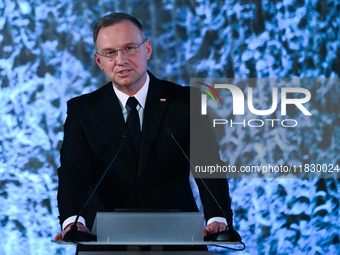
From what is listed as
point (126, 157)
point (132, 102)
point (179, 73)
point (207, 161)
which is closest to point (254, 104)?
point (179, 73)

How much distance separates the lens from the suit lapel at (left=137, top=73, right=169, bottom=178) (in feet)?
6.93

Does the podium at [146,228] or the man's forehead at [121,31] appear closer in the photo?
the podium at [146,228]

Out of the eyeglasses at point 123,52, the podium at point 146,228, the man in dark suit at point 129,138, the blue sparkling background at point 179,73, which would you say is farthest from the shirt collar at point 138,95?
the podium at point 146,228

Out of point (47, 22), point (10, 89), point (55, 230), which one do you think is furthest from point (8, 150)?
point (47, 22)

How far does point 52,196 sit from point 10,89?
2.50ft

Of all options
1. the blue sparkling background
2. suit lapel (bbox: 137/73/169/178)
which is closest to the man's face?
suit lapel (bbox: 137/73/169/178)

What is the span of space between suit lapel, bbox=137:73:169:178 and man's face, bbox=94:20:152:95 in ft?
0.37

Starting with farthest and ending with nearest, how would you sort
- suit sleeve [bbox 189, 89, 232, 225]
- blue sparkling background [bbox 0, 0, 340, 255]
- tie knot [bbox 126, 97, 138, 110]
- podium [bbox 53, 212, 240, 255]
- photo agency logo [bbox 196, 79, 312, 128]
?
photo agency logo [bbox 196, 79, 312, 128] → blue sparkling background [bbox 0, 0, 340, 255] → tie knot [bbox 126, 97, 138, 110] → suit sleeve [bbox 189, 89, 232, 225] → podium [bbox 53, 212, 240, 255]

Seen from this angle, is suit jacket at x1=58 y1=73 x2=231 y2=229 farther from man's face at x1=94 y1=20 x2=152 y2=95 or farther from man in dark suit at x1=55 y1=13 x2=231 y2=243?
man's face at x1=94 y1=20 x2=152 y2=95

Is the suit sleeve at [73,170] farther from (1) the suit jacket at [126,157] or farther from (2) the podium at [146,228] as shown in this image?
(2) the podium at [146,228]

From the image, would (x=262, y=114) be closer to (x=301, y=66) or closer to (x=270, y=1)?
(x=301, y=66)

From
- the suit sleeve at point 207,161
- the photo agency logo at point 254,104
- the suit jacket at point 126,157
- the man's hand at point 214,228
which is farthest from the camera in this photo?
the photo agency logo at point 254,104

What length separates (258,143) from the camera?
303 centimetres

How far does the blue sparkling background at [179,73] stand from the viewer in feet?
9.59
